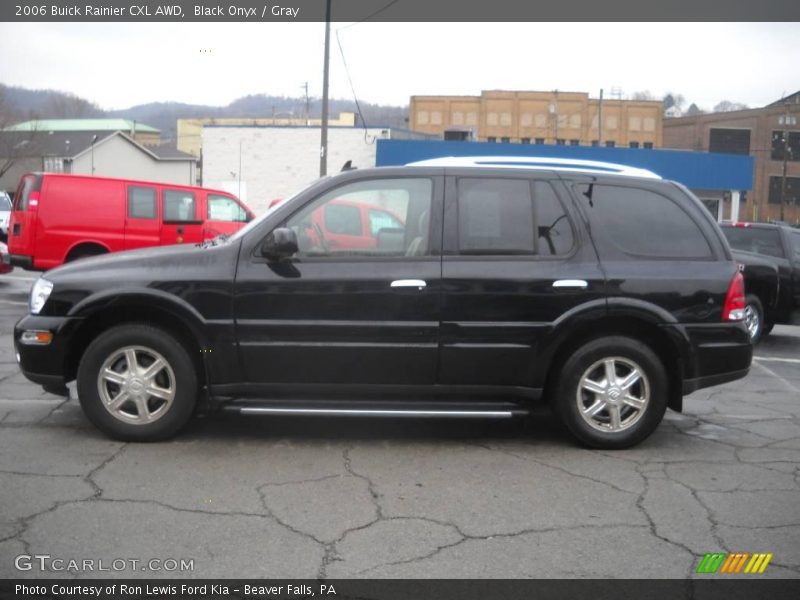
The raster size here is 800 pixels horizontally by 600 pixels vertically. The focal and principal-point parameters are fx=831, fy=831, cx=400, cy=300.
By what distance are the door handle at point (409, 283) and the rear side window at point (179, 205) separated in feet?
32.6

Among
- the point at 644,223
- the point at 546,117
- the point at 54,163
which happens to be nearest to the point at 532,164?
the point at 644,223

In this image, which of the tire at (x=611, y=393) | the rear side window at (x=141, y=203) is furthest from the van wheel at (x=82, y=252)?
the tire at (x=611, y=393)

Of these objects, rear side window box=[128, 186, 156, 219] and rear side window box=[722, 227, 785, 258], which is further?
rear side window box=[128, 186, 156, 219]

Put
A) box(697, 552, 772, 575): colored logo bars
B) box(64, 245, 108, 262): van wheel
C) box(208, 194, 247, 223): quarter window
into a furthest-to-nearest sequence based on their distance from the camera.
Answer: box(208, 194, 247, 223): quarter window, box(64, 245, 108, 262): van wheel, box(697, 552, 772, 575): colored logo bars

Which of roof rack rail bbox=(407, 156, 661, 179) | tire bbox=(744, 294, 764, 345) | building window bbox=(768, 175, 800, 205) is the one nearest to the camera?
roof rack rail bbox=(407, 156, 661, 179)

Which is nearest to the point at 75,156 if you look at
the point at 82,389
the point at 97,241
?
the point at 97,241

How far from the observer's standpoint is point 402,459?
17.7ft

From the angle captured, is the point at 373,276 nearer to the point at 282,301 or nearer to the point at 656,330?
the point at 282,301

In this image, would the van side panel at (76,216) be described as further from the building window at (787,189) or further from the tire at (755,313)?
the building window at (787,189)

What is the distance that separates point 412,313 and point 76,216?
9.56m

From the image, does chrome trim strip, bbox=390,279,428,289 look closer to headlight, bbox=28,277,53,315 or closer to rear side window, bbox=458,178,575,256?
rear side window, bbox=458,178,575,256

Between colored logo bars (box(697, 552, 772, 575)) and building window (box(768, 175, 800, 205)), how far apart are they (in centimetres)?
6495

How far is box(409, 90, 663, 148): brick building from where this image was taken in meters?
73.3

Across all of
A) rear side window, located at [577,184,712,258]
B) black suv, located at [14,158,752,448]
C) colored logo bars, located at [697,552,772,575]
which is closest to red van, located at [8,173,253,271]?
black suv, located at [14,158,752,448]
